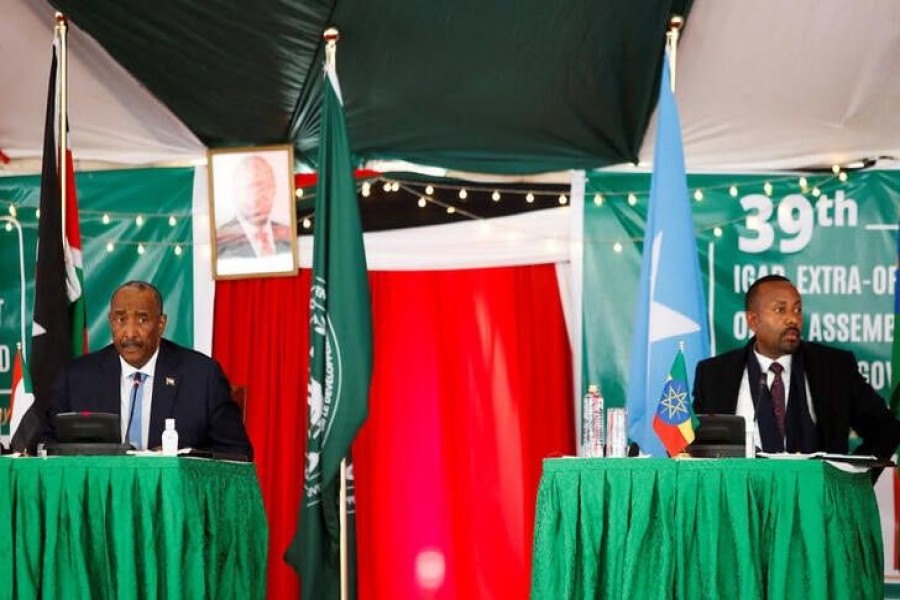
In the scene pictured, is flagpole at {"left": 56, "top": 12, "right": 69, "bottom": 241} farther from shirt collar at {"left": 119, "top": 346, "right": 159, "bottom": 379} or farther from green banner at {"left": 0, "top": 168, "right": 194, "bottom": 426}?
green banner at {"left": 0, "top": 168, "right": 194, "bottom": 426}

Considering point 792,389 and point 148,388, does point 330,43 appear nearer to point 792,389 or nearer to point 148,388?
point 148,388

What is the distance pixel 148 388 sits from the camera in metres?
6.35

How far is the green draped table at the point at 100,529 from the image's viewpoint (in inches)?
199

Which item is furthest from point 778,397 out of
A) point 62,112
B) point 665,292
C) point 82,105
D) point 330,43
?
point 82,105

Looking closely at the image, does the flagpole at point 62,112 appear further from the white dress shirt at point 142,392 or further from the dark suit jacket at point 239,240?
the dark suit jacket at point 239,240

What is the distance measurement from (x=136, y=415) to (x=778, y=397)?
270cm

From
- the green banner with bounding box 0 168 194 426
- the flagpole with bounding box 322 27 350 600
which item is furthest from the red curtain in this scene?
the flagpole with bounding box 322 27 350 600

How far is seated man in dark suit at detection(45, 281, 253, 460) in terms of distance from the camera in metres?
6.26

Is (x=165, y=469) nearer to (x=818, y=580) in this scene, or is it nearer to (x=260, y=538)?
(x=260, y=538)

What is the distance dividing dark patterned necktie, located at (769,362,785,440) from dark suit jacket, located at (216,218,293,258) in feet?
8.96

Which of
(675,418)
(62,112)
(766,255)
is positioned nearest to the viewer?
(675,418)

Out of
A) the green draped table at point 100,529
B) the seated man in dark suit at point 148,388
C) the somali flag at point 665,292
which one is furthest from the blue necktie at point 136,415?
the somali flag at point 665,292

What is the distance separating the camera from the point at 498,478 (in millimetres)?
7734

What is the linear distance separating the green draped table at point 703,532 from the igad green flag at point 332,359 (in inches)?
75.5
